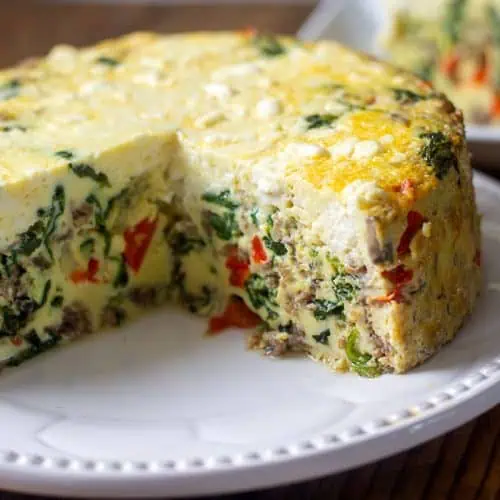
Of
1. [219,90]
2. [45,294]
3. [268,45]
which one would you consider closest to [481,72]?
[268,45]

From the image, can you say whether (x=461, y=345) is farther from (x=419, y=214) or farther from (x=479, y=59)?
(x=479, y=59)

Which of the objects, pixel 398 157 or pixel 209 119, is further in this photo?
pixel 209 119

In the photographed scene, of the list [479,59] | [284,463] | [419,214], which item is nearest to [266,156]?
[419,214]

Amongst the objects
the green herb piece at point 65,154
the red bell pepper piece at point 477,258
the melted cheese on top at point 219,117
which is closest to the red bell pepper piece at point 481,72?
the melted cheese on top at point 219,117

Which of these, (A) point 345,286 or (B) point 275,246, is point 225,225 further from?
(A) point 345,286

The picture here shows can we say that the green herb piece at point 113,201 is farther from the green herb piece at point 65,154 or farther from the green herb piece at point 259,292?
the green herb piece at point 259,292

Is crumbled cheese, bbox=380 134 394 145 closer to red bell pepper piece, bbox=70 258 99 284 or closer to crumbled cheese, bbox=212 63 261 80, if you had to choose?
crumbled cheese, bbox=212 63 261 80

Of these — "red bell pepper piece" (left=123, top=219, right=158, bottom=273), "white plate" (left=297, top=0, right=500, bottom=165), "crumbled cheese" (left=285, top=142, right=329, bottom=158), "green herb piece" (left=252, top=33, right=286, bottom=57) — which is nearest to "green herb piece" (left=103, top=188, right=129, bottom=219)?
"red bell pepper piece" (left=123, top=219, right=158, bottom=273)
